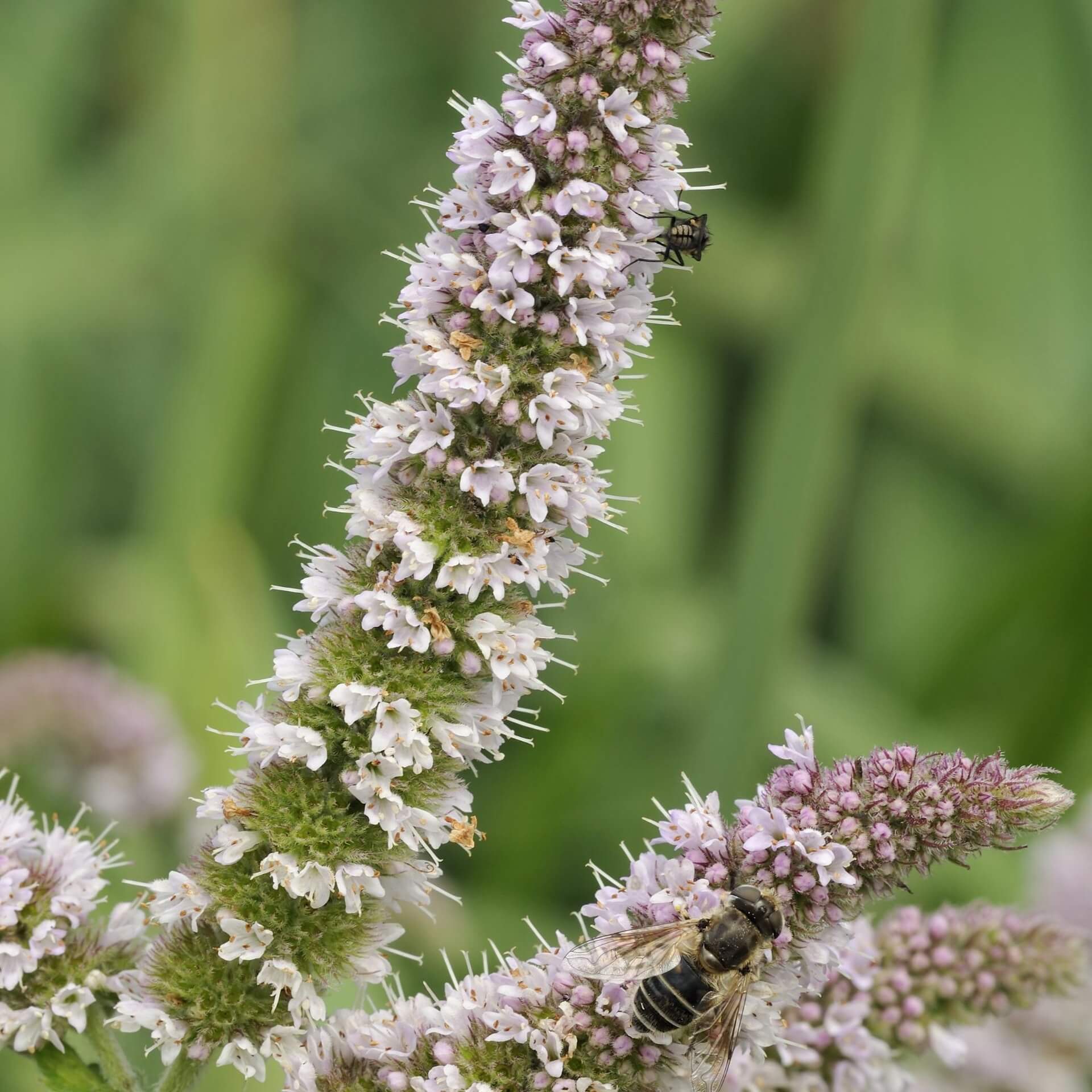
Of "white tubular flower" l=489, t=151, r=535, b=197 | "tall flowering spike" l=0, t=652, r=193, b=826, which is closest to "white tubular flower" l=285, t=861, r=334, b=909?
"white tubular flower" l=489, t=151, r=535, b=197

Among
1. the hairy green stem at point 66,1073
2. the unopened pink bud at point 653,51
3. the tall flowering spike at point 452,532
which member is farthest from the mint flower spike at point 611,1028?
the unopened pink bud at point 653,51

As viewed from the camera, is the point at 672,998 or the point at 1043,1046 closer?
the point at 672,998

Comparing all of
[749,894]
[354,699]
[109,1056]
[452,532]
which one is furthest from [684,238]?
[109,1056]

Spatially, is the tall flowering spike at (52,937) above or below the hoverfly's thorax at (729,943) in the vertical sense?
below

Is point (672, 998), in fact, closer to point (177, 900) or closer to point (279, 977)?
point (279, 977)

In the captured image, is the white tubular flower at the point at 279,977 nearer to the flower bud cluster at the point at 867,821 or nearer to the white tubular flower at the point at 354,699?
the white tubular flower at the point at 354,699

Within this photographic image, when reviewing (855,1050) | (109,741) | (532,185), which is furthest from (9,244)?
(855,1050)

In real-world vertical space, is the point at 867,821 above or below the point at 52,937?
above
